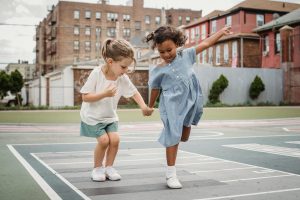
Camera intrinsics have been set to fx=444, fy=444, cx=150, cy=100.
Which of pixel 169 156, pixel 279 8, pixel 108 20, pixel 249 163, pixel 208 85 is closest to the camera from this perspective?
pixel 169 156

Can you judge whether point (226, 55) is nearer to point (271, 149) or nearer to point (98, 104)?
point (271, 149)

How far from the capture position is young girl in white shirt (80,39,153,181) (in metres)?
4.64

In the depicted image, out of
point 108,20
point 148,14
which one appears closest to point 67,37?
point 108,20

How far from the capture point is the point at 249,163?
615 centimetres

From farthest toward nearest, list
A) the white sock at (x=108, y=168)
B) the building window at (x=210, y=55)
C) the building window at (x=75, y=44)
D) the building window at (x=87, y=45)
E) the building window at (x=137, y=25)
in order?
the building window at (x=137, y=25) → the building window at (x=87, y=45) → the building window at (x=75, y=44) → the building window at (x=210, y=55) → the white sock at (x=108, y=168)

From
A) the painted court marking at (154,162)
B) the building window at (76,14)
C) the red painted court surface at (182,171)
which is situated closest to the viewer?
the red painted court surface at (182,171)

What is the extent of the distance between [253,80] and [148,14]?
4672 centimetres

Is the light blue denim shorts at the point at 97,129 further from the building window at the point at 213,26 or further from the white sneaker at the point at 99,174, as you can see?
the building window at the point at 213,26

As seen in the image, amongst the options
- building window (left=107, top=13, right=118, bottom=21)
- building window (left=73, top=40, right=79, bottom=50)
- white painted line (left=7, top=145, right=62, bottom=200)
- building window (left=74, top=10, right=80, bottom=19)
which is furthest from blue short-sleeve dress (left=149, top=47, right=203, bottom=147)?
building window (left=107, top=13, right=118, bottom=21)

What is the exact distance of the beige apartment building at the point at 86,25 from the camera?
227 ft

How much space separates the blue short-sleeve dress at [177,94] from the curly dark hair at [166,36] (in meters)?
0.19

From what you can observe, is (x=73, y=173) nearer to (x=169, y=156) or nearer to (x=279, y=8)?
(x=169, y=156)

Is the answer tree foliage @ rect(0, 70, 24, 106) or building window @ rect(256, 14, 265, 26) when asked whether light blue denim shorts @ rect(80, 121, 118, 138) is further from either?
building window @ rect(256, 14, 265, 26)

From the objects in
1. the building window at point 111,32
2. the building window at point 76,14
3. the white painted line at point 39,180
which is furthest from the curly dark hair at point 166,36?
the building window at point 76,14
